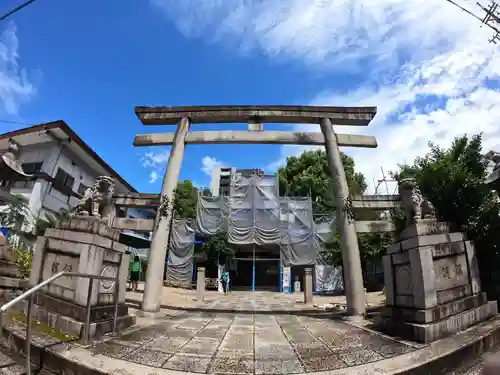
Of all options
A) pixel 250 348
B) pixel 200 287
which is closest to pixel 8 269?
pixel 250 348

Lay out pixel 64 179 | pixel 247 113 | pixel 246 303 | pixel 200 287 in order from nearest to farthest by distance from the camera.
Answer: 1. pixel 247 113
2. pixel 246 303
3. pixel 200 287
4. pixel 64 179

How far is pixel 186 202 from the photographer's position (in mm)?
31859

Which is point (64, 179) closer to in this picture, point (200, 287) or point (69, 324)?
point (200, 287)

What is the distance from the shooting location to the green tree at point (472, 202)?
5.58m

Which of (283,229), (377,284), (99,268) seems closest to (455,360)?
(99,268)

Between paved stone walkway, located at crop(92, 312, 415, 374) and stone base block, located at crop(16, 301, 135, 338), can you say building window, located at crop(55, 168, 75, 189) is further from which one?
paved stone walkway, located at crop(92, 312, 415, 374)

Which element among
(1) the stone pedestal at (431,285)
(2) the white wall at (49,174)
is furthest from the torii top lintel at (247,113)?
(2) the white wall at (49,174)

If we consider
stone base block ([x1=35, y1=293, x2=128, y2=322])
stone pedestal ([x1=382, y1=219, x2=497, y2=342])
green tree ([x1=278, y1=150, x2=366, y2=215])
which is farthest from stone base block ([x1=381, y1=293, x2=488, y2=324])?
green tree ([x1=278, y1=150, x2=366, y2=215])

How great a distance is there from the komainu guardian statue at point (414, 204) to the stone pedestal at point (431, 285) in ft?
0.62

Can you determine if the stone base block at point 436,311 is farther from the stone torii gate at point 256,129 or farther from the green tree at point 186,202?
the green tree at point 186,202

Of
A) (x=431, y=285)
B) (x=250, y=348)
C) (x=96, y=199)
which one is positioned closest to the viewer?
(x=250, y=348)

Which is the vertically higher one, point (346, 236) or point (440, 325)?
point (346, 236)

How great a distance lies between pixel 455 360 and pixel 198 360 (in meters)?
3.24

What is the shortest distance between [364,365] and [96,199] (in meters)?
5.01
